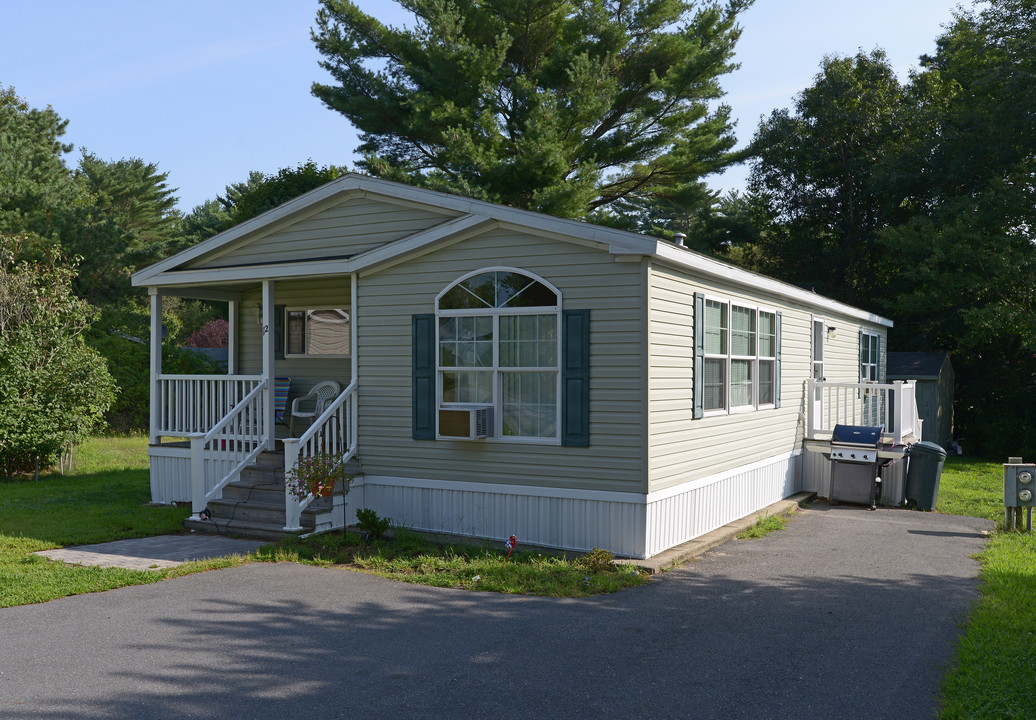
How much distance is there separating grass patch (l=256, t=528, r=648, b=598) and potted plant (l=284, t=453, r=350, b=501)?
478mm

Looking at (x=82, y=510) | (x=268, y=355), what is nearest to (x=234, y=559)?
(x=268, y=355)

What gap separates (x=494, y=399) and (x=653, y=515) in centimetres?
196

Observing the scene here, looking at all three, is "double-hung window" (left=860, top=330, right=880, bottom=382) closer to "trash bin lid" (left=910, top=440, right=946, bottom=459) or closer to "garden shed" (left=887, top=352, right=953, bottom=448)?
"garden shed" (left=887, top=352, right=953, bottom=448)

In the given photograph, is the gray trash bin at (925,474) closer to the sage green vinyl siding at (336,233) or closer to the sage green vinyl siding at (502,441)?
the sage green vinyl siding at (502,441)

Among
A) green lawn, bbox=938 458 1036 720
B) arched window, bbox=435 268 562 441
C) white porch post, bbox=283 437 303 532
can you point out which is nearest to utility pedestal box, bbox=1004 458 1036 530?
green lawn, bbox=938 458 1036 720

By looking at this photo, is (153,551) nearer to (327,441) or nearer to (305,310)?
(327,441)

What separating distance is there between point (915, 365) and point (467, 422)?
15.2m

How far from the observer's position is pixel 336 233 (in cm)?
1027

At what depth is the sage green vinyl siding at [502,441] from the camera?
26.3 feet

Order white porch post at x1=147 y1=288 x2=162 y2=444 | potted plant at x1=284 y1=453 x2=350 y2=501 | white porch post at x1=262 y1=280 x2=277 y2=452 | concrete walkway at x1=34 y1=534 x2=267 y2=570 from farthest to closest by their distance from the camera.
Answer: white porch post at x1=147 y1=288 x2=162 y2=444 → white porch post at x1=262 y1=280 x2=277 y2=452 → potted plant at x1=284 y1=453 x2=350 y2=501 → concrete walkway at x1=34 y1=534 x2=267 y2=570

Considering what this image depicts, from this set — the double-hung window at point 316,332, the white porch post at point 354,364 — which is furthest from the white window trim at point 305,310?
the white porch post at point 354,364

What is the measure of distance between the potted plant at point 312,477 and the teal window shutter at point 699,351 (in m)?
3.81

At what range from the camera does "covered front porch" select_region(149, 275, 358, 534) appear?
9.49 metres

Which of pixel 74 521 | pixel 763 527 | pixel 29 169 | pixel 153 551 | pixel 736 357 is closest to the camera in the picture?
pixel 153 551
